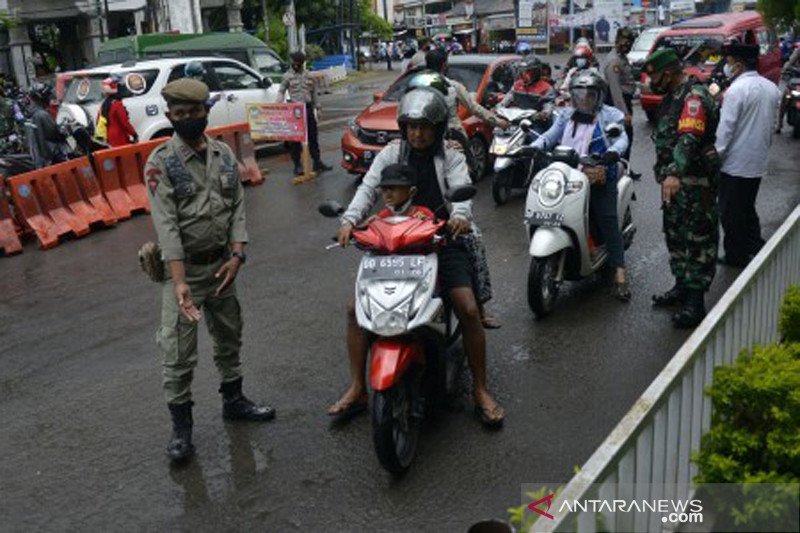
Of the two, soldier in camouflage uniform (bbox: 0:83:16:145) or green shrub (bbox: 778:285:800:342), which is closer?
green shrub (bbox: 778:285:800:342)

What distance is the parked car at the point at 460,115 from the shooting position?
1153 centimetres

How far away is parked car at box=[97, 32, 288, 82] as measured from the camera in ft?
64.0

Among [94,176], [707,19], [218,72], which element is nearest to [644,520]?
[94,176]

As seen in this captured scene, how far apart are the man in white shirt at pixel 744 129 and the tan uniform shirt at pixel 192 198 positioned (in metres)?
4.01

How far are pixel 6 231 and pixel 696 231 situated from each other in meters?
7.75

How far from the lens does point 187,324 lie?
4480mm

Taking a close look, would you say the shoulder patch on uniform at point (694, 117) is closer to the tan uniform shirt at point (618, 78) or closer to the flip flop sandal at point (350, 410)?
the flip flop sandal at point (350, 410)

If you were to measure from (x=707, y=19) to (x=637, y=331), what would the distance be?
48.1ft

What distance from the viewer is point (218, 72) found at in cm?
1513

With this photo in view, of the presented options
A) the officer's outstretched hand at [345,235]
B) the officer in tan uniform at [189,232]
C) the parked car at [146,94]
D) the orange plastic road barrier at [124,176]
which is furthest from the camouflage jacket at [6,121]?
the officer's outstretched hand at [345,235]

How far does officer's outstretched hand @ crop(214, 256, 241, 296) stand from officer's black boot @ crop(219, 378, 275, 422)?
722mm

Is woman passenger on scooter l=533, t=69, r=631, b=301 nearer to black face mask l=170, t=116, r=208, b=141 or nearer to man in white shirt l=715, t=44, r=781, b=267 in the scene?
man in white shirt l=715, t=44, r=781, b=267

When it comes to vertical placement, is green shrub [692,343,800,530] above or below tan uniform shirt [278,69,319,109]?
below

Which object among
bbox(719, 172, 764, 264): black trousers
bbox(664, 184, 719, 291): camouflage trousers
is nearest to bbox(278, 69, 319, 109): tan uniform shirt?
bbox(719, 172, 764, 264): black trousers
